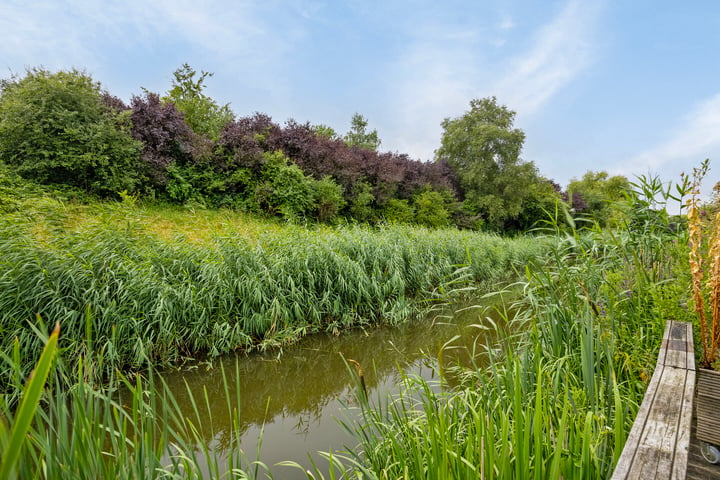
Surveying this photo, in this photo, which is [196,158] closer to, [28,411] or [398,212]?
[398,212]

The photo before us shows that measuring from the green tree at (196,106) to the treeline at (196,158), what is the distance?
4 cm

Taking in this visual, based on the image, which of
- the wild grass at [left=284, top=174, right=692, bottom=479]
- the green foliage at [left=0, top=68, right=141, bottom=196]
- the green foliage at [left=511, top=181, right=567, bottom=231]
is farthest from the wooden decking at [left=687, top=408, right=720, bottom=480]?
the green foliage at [left=511, top=181, right=567, bottom=231]

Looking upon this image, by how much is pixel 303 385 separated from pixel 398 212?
32.6ft

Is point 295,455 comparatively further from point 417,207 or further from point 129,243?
point 417,207

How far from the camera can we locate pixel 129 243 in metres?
4.33

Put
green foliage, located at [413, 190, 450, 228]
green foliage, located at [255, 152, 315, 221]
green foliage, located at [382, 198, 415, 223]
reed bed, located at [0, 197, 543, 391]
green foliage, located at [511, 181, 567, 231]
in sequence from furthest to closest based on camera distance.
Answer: green foliage, located at [511, 181, 567, 231] → green foliage, located at [413, 190, 450, 228] → green foliage, located at [382, 198, 415, 223] → green foliage, located at [255, 152, 315, 221] → reed bed, located at [0, 197, 543, 391]

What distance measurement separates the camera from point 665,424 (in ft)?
3.73

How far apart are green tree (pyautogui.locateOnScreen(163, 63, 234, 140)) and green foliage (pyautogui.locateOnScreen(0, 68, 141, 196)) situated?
2630 mm

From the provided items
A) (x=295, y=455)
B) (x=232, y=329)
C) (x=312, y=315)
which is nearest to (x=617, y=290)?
(x=295, y=455)

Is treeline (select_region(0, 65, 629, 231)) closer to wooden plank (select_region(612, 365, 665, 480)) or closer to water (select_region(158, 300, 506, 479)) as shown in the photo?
wooden plank (select_region(612, 365, 665, 480))

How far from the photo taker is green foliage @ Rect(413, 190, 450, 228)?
13695 mm

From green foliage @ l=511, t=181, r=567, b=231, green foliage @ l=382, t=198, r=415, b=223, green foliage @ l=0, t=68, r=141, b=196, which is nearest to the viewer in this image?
green foliage @ l=0, t=68, r=141, b=196

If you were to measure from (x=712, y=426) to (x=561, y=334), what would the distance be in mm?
1047

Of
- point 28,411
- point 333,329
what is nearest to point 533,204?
point 333,329
